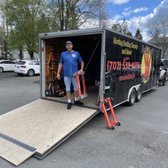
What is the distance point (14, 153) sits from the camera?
10.5 feet

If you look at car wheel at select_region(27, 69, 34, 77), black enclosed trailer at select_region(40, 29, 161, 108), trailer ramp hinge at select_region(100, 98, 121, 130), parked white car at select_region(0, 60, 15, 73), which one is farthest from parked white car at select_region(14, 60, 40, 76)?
trailer ramp hinge at select_region(100, 98, 121, 130)

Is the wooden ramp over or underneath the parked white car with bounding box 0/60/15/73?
underneath

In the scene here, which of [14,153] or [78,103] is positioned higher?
[78,103]

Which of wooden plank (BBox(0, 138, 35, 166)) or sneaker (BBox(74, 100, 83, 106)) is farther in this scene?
sneaker (BBox(74, 100, 83, 106))

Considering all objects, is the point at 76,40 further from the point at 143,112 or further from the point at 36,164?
the point at 36,164

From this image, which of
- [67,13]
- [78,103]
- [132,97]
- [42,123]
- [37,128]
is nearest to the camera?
[37,128]

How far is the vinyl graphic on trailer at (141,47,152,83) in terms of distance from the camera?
7378 mm

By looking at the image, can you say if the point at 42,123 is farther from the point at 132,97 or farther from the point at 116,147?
the point at 132,97

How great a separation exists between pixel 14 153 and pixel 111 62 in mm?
3151

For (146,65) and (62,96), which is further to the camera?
(146,65)

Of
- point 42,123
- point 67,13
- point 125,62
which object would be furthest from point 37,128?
point 67,13

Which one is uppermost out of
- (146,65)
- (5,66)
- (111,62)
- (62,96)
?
(111,62)

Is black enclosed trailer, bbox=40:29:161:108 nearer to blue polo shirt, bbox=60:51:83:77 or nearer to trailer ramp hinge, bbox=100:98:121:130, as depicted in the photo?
trailer ramp hinge, bbox=100:98:121:130

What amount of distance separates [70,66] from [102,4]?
17792 millimetres
